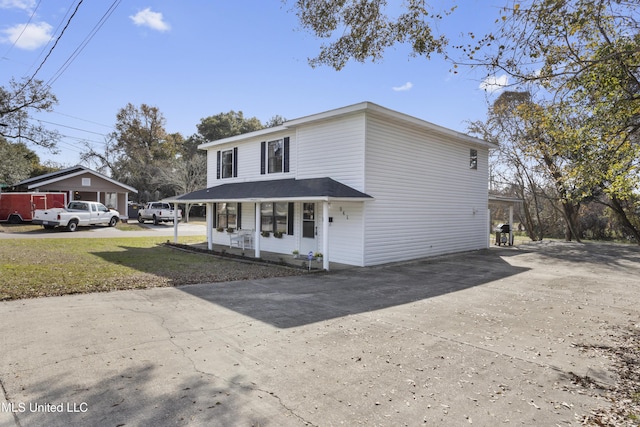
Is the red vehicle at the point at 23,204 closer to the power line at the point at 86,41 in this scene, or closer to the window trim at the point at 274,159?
the power line at the point at 86,41

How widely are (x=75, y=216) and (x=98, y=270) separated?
52.4 ft

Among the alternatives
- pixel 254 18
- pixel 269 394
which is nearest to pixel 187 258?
pixel 254 18

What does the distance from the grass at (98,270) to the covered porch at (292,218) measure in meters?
2.26

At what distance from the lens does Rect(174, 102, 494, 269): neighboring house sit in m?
11.9

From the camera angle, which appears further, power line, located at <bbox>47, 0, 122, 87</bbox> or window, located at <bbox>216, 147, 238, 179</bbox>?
window, located at <bbox>216, 147, 238, 179</bbox>

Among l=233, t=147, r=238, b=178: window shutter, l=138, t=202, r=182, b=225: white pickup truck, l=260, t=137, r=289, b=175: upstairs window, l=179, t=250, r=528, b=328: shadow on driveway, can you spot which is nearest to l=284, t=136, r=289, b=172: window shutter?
l=260, t=137, r=289, b=175: upstairs window

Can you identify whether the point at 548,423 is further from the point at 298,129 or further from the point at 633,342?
the point at 298,129

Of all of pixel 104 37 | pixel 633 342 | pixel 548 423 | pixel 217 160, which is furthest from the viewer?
pixel 217 160

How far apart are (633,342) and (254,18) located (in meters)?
9.53

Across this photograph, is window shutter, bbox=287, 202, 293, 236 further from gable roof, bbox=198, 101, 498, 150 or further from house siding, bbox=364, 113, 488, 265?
house siding, bbox=364, 113, 488, 265

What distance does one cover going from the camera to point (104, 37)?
1141 cm

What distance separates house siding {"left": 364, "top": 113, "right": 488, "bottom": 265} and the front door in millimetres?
2571

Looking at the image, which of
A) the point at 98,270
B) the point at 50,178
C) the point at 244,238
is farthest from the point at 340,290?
the point at 50,178

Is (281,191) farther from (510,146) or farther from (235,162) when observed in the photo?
(510,146)
